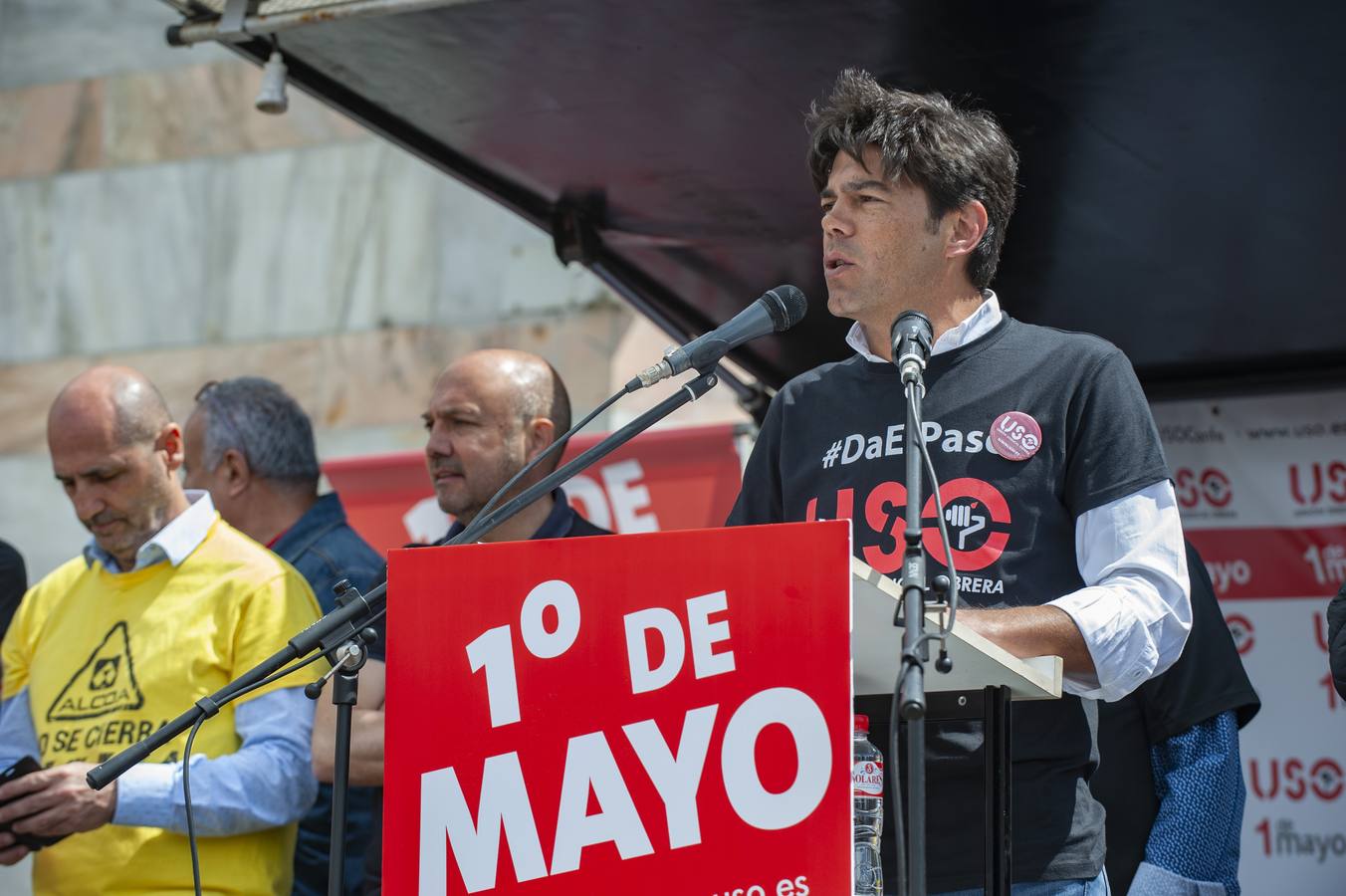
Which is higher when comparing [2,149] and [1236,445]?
[2,149]

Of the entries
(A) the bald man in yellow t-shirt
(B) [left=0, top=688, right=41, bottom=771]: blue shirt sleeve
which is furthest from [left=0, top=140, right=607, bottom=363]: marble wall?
(B) [left=0, top=688, right=41, bottom=771]: blue shirt sleeve

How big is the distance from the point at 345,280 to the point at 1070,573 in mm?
6204

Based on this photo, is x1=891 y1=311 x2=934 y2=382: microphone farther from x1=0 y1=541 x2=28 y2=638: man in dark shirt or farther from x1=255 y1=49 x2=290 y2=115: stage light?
x1=0 y1=541 x2=28 y2=638: man in dark shirt

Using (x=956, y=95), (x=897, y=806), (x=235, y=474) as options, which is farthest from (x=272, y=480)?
(x=897, y=806)

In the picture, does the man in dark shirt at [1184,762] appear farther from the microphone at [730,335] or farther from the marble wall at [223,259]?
the marble wall at [223,259]

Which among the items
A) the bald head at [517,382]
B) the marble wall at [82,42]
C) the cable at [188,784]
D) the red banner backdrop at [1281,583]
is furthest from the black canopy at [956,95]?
the marble wall at [82,42]

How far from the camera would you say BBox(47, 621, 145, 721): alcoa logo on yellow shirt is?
12.7 ft

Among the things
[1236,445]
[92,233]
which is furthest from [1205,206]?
[92,233]

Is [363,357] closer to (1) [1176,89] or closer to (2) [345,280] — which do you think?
(2) [345,280]

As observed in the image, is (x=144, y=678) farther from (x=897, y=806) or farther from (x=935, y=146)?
(x=897, y=806)

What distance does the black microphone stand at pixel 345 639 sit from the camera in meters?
2.46

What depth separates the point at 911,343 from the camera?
2.30m

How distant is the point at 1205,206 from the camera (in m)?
4.05

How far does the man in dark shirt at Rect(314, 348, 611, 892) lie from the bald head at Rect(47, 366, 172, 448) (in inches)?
28.0
